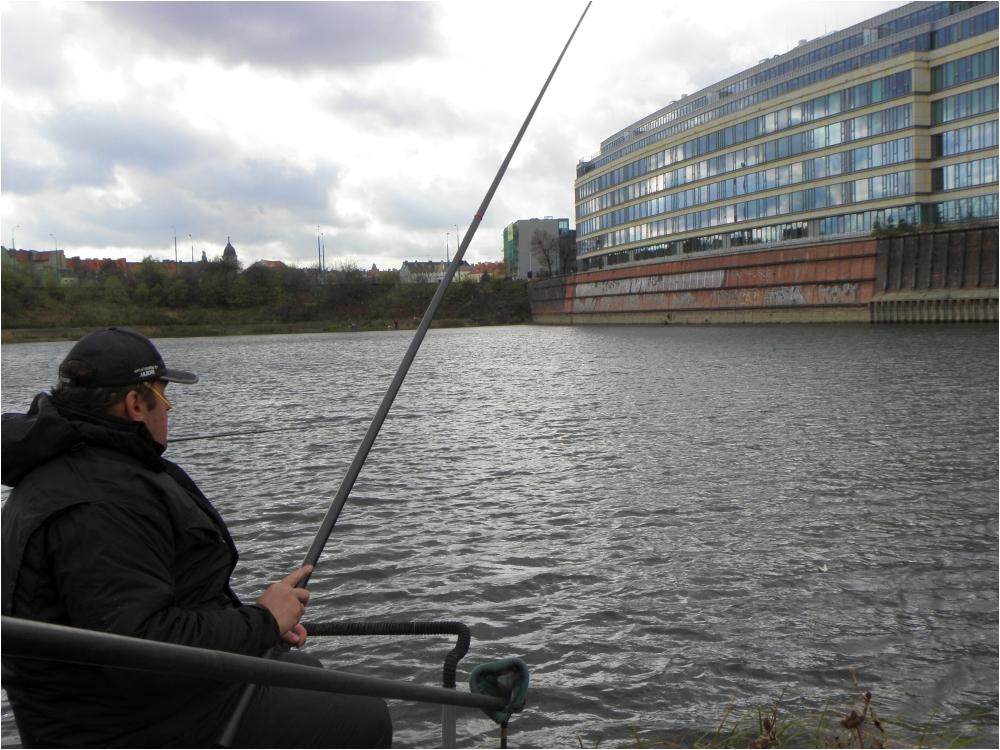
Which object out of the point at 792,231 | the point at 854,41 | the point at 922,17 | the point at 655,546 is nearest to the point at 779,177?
the point at 792,231

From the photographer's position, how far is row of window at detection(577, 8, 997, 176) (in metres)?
58.9

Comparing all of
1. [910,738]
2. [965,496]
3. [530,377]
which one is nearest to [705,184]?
[530,377]

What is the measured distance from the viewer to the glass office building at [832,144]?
198 feet

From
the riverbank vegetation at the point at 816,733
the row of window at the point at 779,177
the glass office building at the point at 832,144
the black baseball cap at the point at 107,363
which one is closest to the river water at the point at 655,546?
the riverbank vegetation at the point at 816,733

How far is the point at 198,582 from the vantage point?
118 inches

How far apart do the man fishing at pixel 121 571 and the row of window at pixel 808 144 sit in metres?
69.6

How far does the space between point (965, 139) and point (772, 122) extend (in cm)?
1999

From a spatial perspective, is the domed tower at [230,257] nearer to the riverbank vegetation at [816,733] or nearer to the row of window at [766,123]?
the row of window at [766,123]

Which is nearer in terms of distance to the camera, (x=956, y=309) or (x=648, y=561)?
(x=648, y=561)

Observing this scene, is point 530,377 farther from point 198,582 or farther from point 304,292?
point 304,292

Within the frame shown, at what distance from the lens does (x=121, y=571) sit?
262 cm

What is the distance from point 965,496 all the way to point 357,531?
24.7 ft

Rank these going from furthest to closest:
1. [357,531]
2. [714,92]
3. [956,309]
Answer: [714,92] → [956,309] → [357,531]

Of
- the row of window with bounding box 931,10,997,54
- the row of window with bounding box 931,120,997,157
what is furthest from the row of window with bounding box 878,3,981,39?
Result: the row of window with bounding box 931,120,997,157
